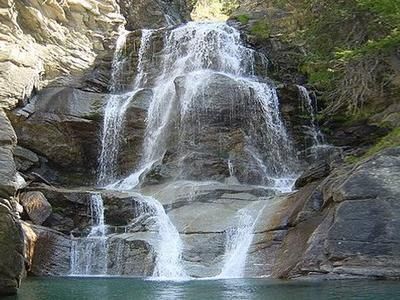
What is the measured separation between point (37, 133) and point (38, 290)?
11186mm

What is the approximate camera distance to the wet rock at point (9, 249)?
9.56 m

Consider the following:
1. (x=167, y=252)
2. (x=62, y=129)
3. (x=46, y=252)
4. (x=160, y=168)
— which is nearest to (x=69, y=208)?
(x=46, y=252)

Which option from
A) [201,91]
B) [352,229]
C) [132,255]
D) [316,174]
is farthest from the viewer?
[201,91]

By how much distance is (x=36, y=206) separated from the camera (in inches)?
641

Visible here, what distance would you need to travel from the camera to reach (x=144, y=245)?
575 inches

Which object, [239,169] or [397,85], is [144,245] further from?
[397,85]

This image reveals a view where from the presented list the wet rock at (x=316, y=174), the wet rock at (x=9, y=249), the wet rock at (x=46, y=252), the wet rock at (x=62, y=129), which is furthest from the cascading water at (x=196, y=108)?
the wet rock at (x=9, y=249)

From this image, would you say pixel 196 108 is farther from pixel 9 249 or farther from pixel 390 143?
pixel 9 249

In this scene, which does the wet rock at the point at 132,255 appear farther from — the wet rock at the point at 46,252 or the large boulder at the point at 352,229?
the large boulder at the point at 352,229

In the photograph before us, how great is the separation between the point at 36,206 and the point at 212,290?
742cm

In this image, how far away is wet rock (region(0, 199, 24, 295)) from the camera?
956 cm

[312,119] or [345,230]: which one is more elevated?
[312,119]

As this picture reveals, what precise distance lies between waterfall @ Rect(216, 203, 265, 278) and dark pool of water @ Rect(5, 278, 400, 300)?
42.7 inches

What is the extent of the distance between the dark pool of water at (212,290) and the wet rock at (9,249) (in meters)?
0.29
